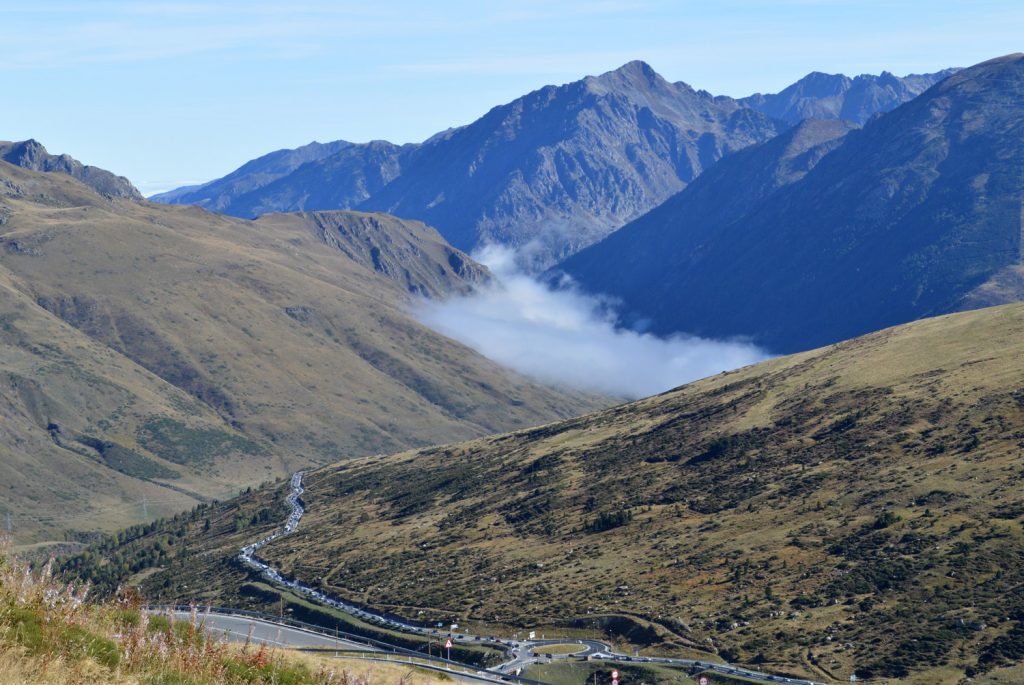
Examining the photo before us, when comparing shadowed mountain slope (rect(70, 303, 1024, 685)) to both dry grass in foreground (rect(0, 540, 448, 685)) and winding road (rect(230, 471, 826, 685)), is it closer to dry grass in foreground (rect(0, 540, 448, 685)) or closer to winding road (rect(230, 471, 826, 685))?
winding road (rect(230, 471, 826, 685))

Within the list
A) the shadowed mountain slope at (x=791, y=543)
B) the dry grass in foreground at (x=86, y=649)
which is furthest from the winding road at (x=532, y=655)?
the dry grass in foreground at (x=86, y=649)

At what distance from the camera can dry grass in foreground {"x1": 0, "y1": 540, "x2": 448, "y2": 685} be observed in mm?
20047

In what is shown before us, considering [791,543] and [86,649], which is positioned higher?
[791,543]

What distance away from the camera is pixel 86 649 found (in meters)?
21.3

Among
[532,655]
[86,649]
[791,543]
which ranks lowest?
[86,649]

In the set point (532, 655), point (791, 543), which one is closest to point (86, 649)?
point (532, 655)

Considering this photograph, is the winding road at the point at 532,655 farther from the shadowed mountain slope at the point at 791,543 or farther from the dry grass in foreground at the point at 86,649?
the dry grass in foreground at the point at 86,649

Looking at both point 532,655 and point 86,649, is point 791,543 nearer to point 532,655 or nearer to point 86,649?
point 532,655

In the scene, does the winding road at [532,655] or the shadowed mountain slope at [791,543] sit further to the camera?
the shadowed mountain slope at [791,543]

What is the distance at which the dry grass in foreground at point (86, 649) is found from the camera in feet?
65.8

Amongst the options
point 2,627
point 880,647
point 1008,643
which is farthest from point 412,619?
point 2,627

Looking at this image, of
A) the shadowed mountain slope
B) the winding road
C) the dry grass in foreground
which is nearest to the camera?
the dry grass in foreground

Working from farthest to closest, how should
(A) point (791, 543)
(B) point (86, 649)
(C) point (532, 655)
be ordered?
(A) point (791, 543)
(C) point (532, 655)
(B) point (86, 649)

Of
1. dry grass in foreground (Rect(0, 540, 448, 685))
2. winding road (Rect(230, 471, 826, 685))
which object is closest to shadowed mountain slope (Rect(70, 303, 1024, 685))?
winding road (Rect(230, 471, 826, 685))
